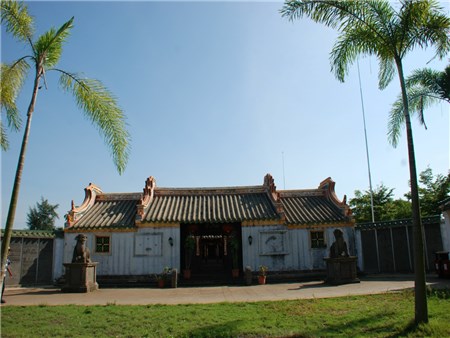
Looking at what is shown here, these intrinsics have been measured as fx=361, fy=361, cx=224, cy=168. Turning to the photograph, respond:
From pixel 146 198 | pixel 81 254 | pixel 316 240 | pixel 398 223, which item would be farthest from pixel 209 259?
pixel 398 223

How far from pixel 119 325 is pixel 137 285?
375 inches

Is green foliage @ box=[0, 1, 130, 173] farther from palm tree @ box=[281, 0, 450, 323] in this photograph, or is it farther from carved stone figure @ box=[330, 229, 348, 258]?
carved stone figure @ box=[330, 229, 348, 258]

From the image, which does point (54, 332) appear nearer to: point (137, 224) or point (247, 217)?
point (137, 224)

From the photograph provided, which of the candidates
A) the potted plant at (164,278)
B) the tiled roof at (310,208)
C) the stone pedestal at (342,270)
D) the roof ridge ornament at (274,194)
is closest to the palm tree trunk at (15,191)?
the potted plant at (164,278)

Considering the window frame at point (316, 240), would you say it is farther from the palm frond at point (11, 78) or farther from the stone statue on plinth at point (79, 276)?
the palm frond at point (11, 78)

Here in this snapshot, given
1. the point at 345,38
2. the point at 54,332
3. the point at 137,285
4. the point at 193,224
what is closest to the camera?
the point at 54,332

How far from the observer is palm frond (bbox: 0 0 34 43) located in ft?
24.8

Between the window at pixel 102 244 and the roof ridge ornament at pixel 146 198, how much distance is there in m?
1.91

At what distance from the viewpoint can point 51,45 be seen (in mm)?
7930

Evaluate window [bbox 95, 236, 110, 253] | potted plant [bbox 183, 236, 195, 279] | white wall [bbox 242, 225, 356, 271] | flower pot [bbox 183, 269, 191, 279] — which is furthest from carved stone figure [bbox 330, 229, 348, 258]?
window [bbox 95, 236, 110, 253]

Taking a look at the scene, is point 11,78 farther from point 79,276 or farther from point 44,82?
point 79,276

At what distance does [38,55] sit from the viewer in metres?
7.90

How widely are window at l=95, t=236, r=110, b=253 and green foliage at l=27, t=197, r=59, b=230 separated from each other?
130 ft

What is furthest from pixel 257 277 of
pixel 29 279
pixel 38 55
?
pixel 38 55
